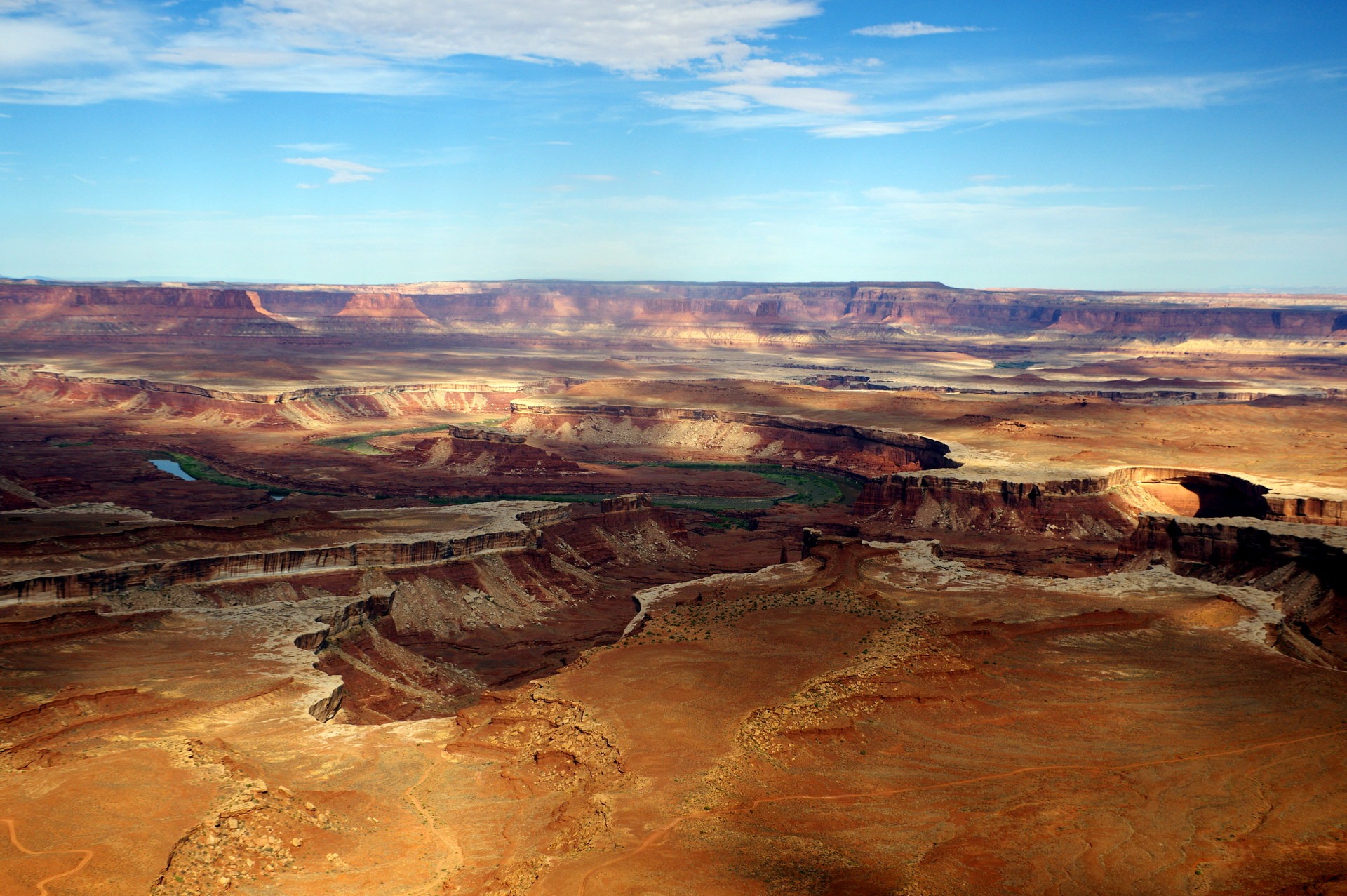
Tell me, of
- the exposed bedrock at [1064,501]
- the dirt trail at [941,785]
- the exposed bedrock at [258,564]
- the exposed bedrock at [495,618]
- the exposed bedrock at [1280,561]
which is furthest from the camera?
the exposed bedrock at [1064,501]

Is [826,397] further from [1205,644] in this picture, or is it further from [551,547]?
[1205,644]

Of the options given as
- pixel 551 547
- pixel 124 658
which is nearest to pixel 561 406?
pixel 551 547

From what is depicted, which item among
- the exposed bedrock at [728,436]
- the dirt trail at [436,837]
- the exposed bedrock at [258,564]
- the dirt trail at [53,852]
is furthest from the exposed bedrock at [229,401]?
the dirt trail at [53,852]

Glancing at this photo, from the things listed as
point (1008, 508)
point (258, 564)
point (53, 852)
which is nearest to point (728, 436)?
point (1008, 508)

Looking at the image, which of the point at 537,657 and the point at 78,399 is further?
the point at 78,399

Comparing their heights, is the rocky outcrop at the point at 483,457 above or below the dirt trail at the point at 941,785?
below

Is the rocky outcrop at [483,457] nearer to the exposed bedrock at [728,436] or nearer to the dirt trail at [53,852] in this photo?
the exposed bedrock at [728,436]
